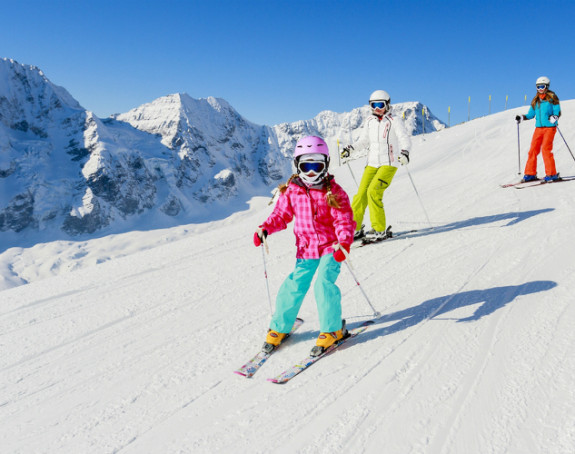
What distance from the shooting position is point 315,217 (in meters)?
3.60

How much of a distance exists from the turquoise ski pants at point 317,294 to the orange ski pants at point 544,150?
26.4 feet

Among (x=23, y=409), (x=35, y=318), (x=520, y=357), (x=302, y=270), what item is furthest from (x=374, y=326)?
(x=35, y=318)

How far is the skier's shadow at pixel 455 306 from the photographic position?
3629mm

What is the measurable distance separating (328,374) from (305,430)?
655 millimetres

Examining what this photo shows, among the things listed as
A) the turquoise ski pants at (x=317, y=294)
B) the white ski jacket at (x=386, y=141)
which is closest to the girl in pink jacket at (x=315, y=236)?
the turquoise ski pants at (x=317, y=294)

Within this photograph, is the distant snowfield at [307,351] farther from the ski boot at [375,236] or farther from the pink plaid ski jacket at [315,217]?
the pink plaid ski jacket at [315,217]

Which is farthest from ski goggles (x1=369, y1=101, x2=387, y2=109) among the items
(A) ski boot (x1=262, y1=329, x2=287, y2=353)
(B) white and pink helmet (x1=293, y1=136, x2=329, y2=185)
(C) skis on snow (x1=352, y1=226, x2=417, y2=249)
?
(A) ski boot (x1=262, y1=329, x2=287, y2=353)

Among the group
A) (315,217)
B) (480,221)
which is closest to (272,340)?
(315,217)

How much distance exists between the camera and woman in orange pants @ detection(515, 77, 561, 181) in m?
9.02

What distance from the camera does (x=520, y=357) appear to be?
2836 mm

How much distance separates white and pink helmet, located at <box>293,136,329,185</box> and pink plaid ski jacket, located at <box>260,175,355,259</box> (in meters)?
0.09

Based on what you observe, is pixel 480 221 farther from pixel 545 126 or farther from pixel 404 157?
pixel 545 126

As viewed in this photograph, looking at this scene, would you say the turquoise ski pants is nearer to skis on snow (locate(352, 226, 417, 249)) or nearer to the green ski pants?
skis on snow (locate(352, 226, 417, 249))

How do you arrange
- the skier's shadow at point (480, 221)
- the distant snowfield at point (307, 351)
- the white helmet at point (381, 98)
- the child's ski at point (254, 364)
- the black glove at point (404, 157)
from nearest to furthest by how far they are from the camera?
the distant snowfield at point (307, 351), the child's ski at point (254, 364), the black glove at point (404, 157), the white helmet at point (381, 98), the skier's shadow at point (480, 221)
